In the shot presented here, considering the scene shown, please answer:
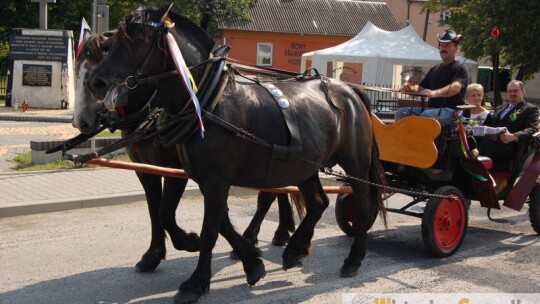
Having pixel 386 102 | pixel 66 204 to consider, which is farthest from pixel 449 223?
pixel 386 102

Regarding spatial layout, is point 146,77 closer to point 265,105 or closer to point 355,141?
point 265,105

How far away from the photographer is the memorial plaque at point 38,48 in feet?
67.9

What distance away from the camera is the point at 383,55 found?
23.1m

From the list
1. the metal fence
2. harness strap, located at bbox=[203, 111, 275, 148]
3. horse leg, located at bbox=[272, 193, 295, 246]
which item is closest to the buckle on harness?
harness strap, located at bbox=[203, 111, 275, 148]

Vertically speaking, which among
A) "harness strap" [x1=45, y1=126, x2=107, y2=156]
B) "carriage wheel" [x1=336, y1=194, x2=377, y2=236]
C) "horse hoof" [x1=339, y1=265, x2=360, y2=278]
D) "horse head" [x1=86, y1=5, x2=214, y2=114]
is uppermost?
"horse head" [x1=86, y1=5, x2=214, y2=114]

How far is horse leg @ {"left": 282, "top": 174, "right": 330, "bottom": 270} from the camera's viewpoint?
5.43 meters

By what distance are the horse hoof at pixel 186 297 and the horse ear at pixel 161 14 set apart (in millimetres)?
1934

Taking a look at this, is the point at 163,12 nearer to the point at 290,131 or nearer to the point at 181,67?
the point at 181,67

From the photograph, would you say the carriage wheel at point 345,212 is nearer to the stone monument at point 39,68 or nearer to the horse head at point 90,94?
the horse head at point 90,94

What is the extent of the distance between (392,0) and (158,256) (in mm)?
51011

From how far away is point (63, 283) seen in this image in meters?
5.01

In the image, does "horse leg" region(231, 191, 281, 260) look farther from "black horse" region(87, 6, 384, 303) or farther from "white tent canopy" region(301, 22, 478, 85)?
"white tent canopy" region(301, 22, 478, 85)

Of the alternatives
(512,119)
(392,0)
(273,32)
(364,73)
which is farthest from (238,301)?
(392,0)

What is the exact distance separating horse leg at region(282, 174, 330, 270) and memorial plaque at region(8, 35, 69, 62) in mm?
16892
